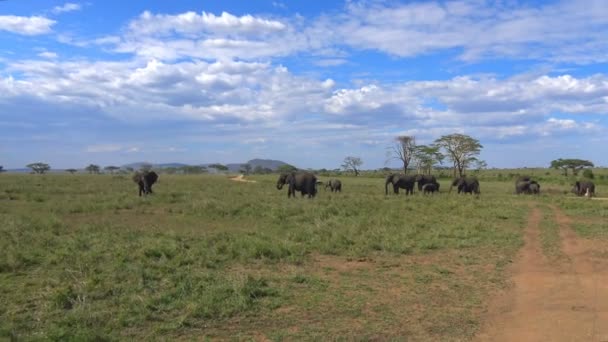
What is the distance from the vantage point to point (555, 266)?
10.9 metres

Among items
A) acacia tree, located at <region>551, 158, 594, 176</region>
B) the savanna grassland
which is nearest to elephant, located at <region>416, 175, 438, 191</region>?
the savanna grassland

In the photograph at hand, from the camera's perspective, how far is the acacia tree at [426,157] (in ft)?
236

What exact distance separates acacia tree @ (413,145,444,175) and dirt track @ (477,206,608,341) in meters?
60.3

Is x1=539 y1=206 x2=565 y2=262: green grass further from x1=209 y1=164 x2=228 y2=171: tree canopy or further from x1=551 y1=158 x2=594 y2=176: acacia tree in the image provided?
x1=209 y1=164 x2=228 y2=171: tree canopy

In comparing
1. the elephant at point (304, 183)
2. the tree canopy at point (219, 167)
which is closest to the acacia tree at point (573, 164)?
the elephant at point (304, 183)

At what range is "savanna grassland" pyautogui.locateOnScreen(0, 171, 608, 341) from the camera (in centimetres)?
679

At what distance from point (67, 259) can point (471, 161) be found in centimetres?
6187

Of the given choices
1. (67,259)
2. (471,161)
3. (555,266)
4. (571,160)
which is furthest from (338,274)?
(571,160)

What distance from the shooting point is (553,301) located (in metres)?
8.09

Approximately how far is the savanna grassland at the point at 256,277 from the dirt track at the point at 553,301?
377 millimetres

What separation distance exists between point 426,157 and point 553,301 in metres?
67.0

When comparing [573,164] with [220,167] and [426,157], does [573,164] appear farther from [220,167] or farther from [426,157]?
[220,167]

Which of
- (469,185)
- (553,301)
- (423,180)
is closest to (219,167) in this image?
(423,180)

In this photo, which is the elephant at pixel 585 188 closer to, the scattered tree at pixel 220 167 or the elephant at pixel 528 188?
the elephant at pixel 528 188
